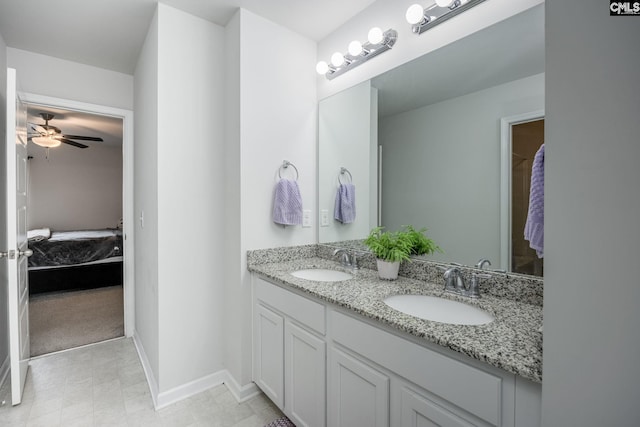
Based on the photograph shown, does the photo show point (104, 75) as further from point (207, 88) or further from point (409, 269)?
point (409, 269)

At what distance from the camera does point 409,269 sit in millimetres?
1625

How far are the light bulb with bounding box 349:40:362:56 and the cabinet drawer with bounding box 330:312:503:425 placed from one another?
1517 mm

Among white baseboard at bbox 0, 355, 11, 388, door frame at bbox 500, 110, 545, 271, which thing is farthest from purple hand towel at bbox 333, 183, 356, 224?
white baseboard at bbox 0, 355, 11, 388

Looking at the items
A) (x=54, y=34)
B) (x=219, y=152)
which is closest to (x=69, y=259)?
(x=54, y=34)

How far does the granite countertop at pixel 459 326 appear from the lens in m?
0.78

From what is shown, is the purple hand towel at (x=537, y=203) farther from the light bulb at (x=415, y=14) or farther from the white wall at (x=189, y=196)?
the white wall at (x=189, y=196)

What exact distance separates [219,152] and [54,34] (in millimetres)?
1421

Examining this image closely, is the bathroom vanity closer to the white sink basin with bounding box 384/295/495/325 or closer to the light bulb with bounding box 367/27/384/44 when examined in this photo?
the white sink basin with bounding box 384/295/495/325

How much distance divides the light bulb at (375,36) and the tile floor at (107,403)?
2.21m

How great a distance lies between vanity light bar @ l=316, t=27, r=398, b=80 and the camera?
169 cm

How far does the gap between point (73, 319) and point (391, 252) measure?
3394 millimetres

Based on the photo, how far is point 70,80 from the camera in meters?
2.47

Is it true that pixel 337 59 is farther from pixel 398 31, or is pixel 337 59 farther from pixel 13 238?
pixel 13 238

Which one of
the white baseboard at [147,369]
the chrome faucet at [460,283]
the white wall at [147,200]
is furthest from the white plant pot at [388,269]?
the white baseboard at [147,369]
